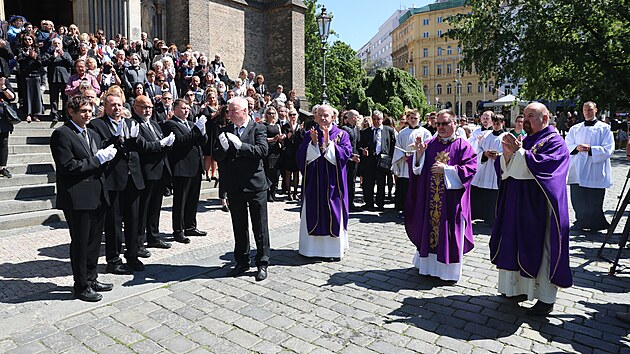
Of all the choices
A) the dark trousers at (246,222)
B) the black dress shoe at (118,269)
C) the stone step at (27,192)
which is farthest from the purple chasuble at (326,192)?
the stone step at (27,192)

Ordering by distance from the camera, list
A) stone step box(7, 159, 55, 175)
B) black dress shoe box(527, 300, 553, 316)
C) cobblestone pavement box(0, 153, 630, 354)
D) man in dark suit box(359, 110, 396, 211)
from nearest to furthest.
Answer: cobblestone pavement box(0, 153, 630, 354) < black dress shoe box(527, 300, 553, 316) < stone step box(7, 159, 55, 175) < man in dark suit box(359, 110, 396, 211)

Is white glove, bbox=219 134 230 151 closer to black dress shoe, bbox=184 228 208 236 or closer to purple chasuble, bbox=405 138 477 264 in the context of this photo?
purple chasuble, bbox=405 138 477 264

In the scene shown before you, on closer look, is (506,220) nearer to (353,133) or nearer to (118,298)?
(118,298)

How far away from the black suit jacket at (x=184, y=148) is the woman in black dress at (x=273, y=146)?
2.67 m

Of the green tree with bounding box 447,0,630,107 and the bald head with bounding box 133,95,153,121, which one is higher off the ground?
the green tree with bounding box 447,0,630,107

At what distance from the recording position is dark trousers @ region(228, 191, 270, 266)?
18.5 feet

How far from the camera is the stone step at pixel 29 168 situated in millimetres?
8961

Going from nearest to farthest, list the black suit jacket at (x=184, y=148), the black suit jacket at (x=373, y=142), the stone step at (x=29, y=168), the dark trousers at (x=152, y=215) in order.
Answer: the dark trousers at (x=152, y=215), the black suit jacket at (x=184, y=148), the stone step at (x=29, y=168), the black suit jacket at (x=373, y=142)

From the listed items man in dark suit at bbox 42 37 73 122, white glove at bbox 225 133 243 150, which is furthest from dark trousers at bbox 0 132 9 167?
white glove at bbox 225 133 243 150

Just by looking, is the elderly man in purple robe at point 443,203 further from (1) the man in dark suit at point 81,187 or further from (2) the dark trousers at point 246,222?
(1) the man in dark suit at point 81,187

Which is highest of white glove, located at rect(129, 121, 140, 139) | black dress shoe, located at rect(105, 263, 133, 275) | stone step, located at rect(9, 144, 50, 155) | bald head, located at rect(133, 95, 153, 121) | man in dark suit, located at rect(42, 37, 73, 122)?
man in dark suit, located at rect(42, 37, 73, 122)

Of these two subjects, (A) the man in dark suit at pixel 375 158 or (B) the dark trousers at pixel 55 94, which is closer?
(A) the man in dark suit at pixel 375 158

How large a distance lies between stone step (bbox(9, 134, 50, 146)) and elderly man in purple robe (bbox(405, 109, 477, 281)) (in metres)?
8.50

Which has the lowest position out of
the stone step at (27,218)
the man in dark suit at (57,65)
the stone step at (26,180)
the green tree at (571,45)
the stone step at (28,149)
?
the stone step at (27,218)
